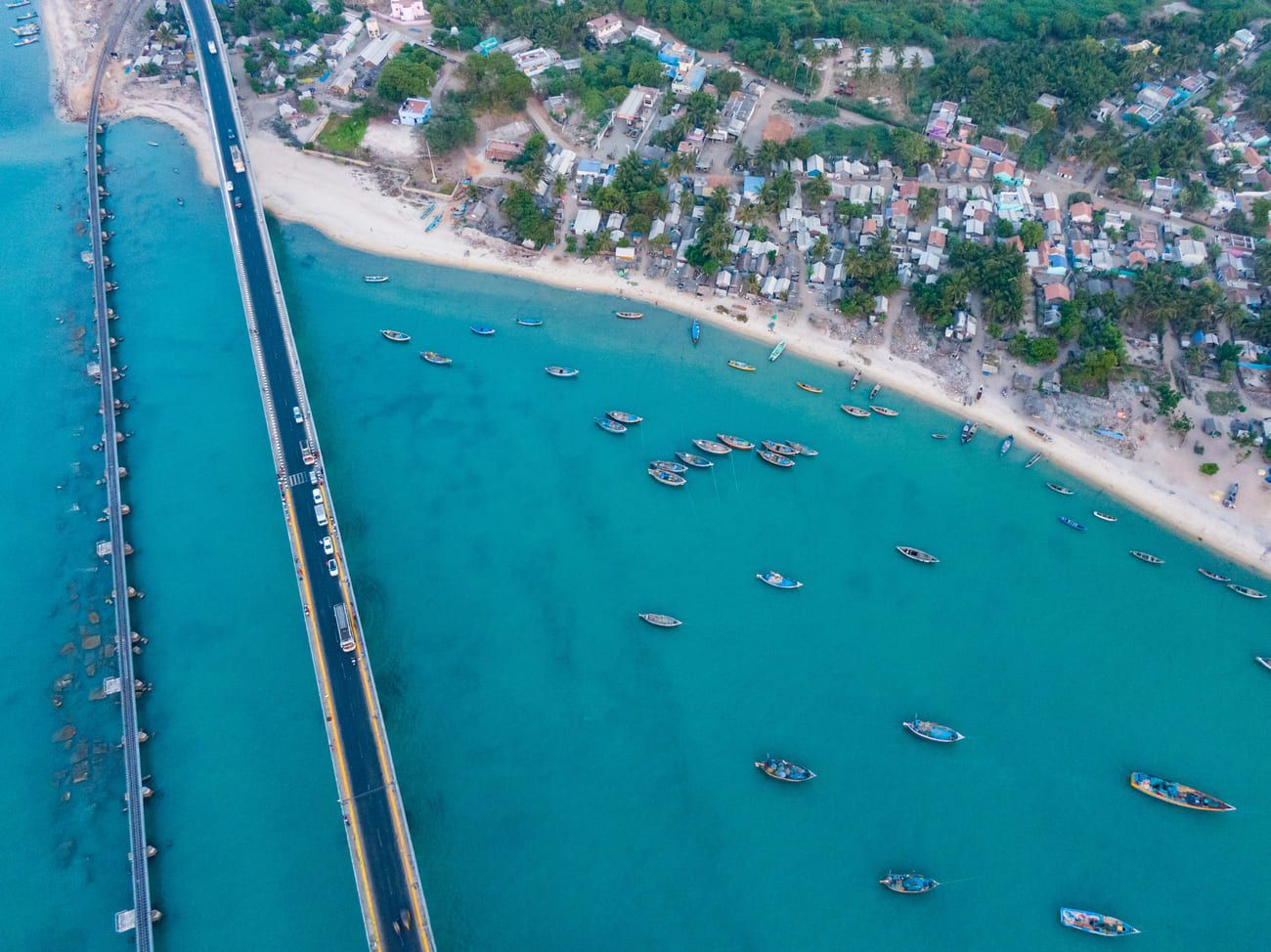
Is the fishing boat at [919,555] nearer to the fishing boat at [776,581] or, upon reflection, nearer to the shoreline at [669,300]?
the fishing boat at [776,581]

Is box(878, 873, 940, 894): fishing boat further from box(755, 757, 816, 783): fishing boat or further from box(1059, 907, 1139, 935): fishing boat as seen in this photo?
box(1059, 907, 1139, 935): fishing boat

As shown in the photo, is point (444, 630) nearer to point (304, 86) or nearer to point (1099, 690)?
point (1099, 690)

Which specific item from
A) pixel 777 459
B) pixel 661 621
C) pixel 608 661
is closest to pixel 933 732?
pixel 661 621

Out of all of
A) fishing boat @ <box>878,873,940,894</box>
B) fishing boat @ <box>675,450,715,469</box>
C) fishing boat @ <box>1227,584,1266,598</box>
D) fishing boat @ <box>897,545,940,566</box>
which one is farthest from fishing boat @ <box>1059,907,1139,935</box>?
fishing boat @ <box>675,450,715,469</box>

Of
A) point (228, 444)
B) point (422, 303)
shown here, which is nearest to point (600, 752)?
point (228, 444)

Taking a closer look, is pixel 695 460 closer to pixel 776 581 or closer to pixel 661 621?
pixel 776 581

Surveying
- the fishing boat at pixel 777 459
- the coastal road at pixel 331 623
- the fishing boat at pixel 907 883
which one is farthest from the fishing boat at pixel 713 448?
the fishing boat at pixel 907 883
